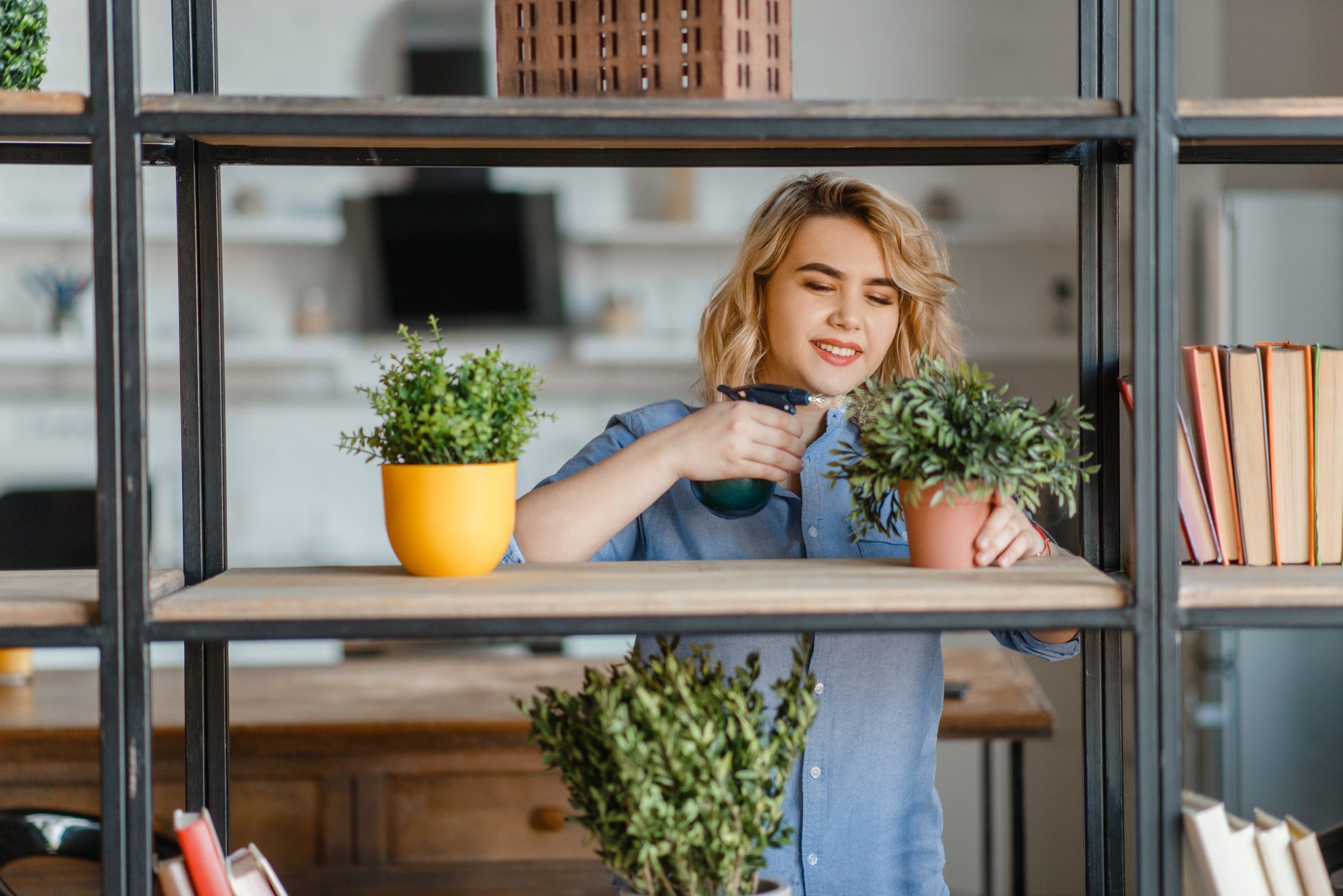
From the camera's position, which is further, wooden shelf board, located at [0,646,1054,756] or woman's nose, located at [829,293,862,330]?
wooden shelf board, located at [0,646,1054,756]

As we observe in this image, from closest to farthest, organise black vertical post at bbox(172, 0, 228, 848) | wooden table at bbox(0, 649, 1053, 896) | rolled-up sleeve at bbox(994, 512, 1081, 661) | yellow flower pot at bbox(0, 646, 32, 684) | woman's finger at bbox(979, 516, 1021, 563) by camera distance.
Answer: woman's finger at bbox(979, 516, 1021, 563)
black vertical post at bbox(172, 0, 228, 848)
rolled-up sleeve at bbox(994, 512, 1081, 661)
wooden table at bbox(0, 649, 1053, 896)
yellow flower pot at bbox(0, 646, 32, 684)

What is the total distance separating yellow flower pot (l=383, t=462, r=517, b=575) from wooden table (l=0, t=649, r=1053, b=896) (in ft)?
4.26

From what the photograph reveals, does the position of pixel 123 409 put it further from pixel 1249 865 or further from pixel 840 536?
pixel 1249 865

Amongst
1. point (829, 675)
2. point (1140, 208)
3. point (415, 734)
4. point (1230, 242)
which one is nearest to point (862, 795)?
point (829, 675)

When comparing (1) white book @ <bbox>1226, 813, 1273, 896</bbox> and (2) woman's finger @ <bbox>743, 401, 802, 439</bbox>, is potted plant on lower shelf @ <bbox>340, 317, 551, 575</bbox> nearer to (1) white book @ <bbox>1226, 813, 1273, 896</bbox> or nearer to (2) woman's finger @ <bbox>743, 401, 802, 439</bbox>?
(2) woman's finger @ <bbox>743, 401, 802, 439</bbox>

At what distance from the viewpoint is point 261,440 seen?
14.8 ft

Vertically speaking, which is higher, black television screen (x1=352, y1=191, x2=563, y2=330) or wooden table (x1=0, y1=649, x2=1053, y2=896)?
black television screen (x1=352, y1=191, x2=563, y2=330)

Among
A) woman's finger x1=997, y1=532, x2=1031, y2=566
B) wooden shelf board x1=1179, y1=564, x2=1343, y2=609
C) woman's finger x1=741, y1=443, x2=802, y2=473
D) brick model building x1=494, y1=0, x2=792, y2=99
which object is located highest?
brick model building x1=494, y1=0, x2=792, y2=99

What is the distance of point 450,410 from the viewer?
1029 millimetres

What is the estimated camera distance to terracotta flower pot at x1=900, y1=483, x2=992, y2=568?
1066mm

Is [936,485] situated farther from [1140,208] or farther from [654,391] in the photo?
[654,391]

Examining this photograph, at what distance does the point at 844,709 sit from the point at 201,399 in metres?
0.78

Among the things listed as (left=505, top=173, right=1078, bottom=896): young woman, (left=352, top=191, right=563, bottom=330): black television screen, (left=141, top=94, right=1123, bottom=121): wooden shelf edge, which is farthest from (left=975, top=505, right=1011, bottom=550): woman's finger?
(left=352, top=191, right=563, bottom=330): black television screen

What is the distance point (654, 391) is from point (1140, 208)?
3.63m
